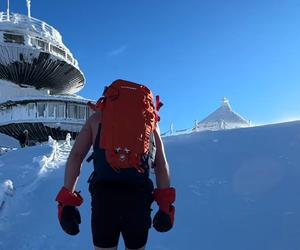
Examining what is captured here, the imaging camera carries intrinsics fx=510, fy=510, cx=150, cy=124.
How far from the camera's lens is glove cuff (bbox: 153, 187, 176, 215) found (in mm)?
3758

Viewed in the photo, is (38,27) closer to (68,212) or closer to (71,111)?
(71,111)

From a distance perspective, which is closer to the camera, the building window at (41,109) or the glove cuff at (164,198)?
the glove cuff at (164,198)

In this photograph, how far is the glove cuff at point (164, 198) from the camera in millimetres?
3758

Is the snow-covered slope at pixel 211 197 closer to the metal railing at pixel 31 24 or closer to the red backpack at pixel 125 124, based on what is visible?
the red backpack at pixel 125 124

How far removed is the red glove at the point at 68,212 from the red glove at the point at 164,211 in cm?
57

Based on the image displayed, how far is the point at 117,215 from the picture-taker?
3611 mm

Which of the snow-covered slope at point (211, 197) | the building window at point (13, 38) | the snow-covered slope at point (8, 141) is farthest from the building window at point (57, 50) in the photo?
the snow-covered slope at point (211, 197)

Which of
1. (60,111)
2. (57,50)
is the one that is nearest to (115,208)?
(60,111)

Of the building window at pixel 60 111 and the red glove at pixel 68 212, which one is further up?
the building window at pixel 60 111

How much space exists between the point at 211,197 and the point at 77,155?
6.62 meters

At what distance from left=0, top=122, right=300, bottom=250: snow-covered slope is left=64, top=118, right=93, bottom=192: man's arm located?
4.30 metres

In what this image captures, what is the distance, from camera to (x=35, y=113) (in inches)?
1564

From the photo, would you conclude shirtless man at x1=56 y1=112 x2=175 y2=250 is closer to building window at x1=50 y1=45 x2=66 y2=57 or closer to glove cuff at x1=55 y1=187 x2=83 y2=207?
glove cuff at x1=55 y1=187 x2=83 y2=207

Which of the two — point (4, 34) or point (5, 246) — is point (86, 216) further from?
point (4, 34)
